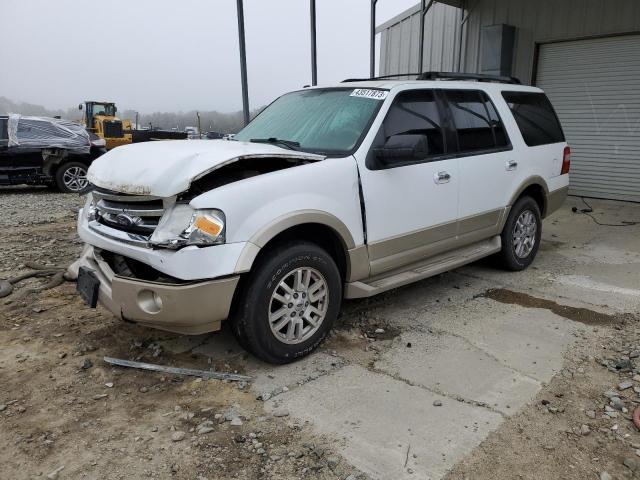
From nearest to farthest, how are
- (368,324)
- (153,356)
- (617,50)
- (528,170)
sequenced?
1. (153,356)
2. (368,324)
3. (528,170)
4. (617,50)

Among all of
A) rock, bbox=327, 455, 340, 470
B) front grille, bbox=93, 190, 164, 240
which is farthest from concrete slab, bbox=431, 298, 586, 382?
front grille, bbox=93, 190, 164, 240

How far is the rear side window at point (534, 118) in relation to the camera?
17.5 feet

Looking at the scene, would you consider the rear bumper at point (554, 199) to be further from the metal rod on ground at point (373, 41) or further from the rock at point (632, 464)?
the metal rod on ground at point (373, 41)

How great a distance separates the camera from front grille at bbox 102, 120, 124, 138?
21.7 m

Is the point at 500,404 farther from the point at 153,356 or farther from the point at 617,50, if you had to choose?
the point at 617,50

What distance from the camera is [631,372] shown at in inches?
134

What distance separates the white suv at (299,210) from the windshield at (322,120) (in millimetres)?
15

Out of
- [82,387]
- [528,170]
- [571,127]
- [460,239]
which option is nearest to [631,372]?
[460,239]

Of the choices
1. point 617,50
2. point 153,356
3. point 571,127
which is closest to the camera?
point 153,356

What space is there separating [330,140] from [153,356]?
2.04 meters

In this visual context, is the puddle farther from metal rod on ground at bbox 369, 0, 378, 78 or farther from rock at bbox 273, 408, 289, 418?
metal rod on ground at bbox 369, 0, 378, 78

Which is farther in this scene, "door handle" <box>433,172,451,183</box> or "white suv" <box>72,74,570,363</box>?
"door handle" <box>433,172,451,183</box>

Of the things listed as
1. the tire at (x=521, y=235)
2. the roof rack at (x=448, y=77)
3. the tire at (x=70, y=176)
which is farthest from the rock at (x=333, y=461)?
the tire at (x=70, y=176)

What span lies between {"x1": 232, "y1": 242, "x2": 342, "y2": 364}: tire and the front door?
0.51 metres
